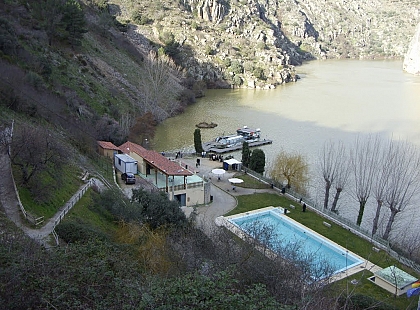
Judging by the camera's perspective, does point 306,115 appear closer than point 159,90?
No

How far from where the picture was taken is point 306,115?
1918 inches

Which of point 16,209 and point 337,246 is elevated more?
point 16,209

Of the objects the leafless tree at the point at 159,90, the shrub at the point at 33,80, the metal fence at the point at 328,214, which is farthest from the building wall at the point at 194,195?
the leafless tree at the point at 159,90

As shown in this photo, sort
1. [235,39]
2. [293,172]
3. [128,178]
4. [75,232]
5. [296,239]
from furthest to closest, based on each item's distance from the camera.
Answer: [235,39] < [293,172] < [128,178] < [296,239] < [75,232]

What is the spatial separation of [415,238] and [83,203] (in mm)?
15513

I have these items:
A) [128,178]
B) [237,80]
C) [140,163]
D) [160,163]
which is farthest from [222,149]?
[237,80]

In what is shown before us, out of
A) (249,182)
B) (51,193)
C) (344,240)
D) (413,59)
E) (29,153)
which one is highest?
(29,153)

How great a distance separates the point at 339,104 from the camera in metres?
56.0

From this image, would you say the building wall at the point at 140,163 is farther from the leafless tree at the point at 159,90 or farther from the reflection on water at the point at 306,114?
the leafless tree at the point at 159,90

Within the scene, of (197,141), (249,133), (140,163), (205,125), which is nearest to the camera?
(140,163)

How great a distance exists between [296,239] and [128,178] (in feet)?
29.7

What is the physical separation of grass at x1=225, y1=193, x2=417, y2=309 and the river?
827 centimetres

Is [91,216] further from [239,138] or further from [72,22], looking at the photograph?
[72,22]

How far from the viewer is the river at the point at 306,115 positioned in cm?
3891
